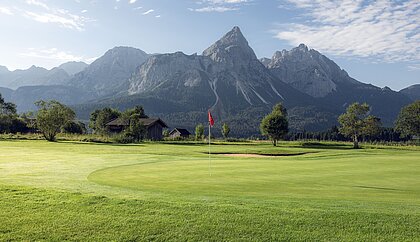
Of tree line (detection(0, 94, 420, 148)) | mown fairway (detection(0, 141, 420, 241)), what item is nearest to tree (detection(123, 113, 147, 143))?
tree line (detection(0, 94, 420, 148))

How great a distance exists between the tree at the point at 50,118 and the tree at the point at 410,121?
84544 mm

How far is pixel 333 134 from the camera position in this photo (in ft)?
452

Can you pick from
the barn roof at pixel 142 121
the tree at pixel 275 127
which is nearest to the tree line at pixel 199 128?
the tree at pixel 275 127

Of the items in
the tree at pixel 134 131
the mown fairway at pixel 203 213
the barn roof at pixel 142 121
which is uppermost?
the barn roof at pixel 142 121

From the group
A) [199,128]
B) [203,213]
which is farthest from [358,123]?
[203,213]

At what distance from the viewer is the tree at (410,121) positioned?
10006 cm

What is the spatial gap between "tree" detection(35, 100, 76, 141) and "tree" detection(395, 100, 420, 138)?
3329 inches

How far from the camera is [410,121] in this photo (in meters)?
101

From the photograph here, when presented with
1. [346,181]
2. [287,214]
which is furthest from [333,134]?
[287,214]

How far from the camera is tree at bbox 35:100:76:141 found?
2952 inches

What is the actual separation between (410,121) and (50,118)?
289 feet

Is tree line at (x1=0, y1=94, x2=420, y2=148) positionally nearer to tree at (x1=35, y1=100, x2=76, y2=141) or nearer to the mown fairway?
tree at (x1=35, y1=100, x2=76, y2=141)

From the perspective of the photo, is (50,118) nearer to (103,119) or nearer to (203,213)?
(103,119)

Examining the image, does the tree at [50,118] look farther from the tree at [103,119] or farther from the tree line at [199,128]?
the tree at [103,119]
